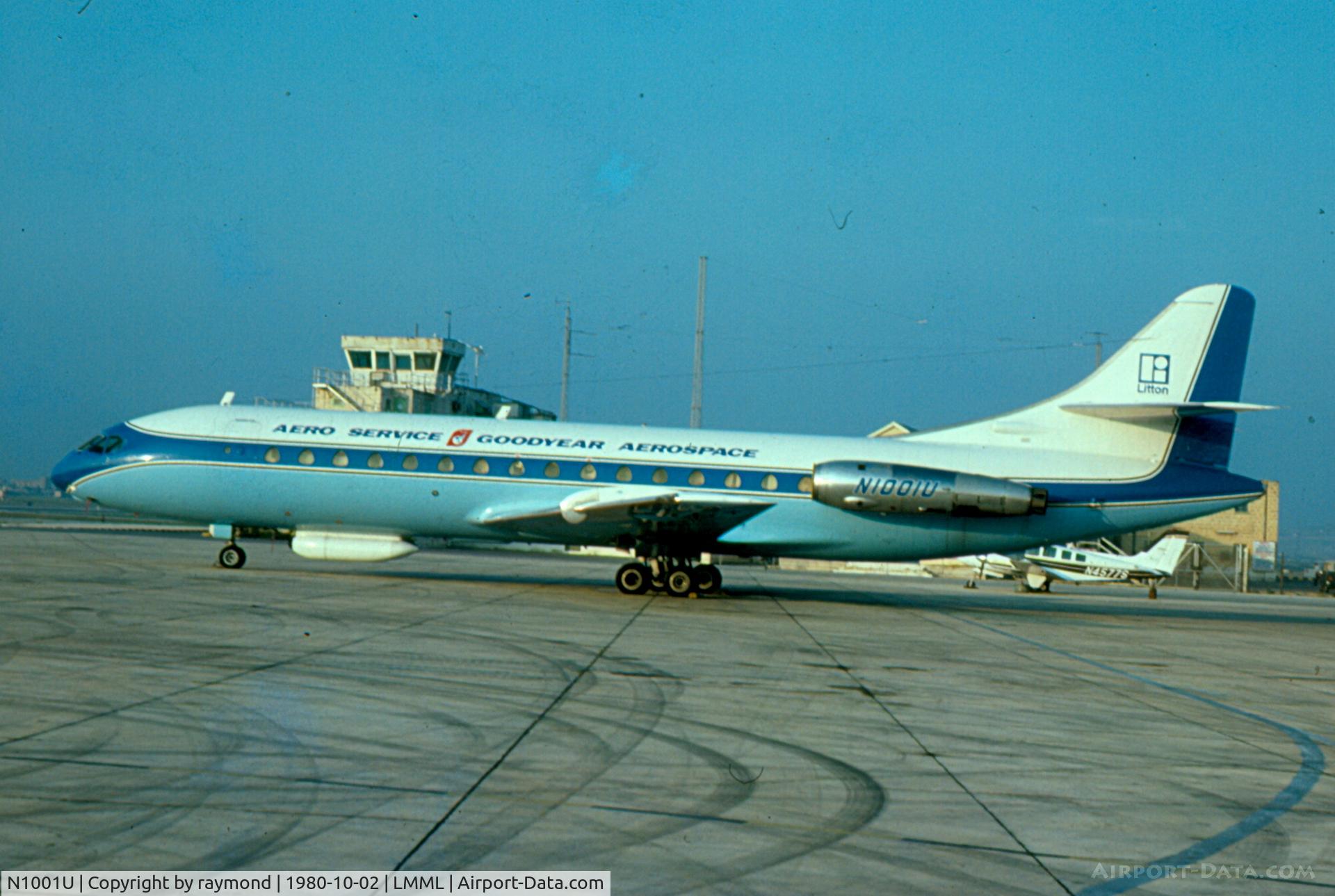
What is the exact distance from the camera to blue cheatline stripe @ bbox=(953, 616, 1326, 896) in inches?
217

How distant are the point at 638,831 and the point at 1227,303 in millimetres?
21537

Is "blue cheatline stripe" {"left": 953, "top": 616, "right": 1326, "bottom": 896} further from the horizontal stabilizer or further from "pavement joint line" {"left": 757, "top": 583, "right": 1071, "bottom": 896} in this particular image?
the horizontal stabilizer

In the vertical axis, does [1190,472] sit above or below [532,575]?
above

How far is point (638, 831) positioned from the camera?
5.96 metres

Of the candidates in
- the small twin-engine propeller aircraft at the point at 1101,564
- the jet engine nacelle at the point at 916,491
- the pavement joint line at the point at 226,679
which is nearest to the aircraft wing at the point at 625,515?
the jet engine nacelle at the point at 916,491

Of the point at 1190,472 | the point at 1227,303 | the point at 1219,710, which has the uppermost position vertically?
the point at 1227,303

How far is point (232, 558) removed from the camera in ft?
80.3

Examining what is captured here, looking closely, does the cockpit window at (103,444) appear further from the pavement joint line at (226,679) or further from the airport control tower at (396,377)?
the airport control tower at (396,377)

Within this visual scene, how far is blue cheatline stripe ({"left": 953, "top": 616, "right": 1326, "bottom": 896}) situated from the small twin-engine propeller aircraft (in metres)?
31.0

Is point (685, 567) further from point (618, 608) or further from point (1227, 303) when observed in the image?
point (1227, 303)

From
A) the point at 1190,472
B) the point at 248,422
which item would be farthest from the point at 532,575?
the point at 1190,472

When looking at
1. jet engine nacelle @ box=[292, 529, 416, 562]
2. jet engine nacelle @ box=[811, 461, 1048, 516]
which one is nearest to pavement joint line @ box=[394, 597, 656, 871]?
jet engine nacelle @ box=[811, 461, 1048, 516]

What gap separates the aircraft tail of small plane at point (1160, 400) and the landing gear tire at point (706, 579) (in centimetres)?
683

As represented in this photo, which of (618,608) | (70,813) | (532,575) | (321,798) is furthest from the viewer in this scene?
(532,575)
